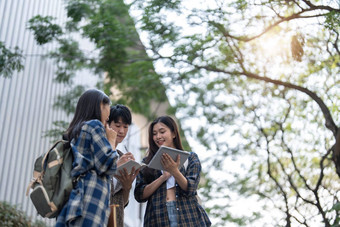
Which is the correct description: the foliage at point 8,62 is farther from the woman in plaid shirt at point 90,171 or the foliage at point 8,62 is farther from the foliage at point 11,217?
the woman in plaid shirt at point 90,171

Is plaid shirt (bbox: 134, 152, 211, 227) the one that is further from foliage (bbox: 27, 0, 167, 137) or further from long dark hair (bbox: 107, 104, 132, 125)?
foliage (bbox: 27, 0, 167, 137)

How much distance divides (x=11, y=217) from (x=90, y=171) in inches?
148

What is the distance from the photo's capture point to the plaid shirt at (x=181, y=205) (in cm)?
336

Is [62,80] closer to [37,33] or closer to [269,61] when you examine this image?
[37,33]

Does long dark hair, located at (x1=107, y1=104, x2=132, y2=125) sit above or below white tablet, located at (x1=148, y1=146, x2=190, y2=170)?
above

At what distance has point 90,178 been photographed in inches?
100

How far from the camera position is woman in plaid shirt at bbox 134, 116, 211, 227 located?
11.0 feet

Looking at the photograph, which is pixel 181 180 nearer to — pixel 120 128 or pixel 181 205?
pixel 181 205

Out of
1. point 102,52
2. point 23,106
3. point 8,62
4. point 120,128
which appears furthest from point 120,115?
point 102,52

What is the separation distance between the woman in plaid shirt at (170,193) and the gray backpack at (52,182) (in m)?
0.90

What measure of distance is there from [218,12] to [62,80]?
3.71 m

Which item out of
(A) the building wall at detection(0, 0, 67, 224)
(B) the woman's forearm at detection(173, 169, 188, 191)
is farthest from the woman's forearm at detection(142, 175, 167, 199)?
(A) the building wall at detection(0, 0, 67, 224)

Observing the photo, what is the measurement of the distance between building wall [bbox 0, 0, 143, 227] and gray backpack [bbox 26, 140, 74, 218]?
423 cm

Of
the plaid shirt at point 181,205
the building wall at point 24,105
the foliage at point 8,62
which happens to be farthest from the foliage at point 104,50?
the plaid shirt at point 181,205
